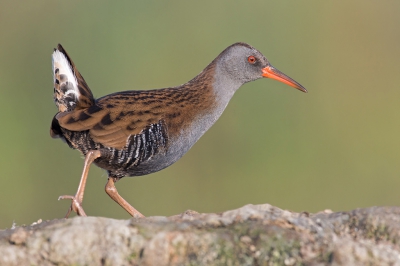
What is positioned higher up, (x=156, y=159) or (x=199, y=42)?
(x=199, y=42)

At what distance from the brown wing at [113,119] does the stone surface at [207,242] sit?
1.40 m

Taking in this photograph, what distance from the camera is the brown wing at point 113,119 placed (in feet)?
17.1

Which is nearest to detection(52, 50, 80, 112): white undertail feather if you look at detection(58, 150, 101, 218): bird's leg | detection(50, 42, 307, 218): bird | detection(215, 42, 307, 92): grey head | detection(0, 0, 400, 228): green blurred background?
detection(50, 42, 307, 218): bird

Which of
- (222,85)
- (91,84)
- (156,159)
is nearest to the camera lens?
(156,159)

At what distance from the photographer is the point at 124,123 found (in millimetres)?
5273

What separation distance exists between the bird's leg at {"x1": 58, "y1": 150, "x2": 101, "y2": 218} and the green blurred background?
3013 mm

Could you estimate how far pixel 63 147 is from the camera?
8.98m

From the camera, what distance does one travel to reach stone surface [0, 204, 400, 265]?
11.7 ft

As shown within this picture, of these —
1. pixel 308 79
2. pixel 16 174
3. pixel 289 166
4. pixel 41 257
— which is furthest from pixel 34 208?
pixel 41 257

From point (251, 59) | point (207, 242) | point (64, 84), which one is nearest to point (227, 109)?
point (251, 59)

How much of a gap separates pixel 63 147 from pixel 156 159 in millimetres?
3756

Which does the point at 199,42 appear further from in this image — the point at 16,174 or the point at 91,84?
the point at 16,174

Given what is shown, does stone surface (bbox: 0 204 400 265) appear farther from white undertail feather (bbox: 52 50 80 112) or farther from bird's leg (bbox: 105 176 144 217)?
bird's leg (bbox: 105 176 144 217)

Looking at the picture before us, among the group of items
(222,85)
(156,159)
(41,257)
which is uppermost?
(222,85)
